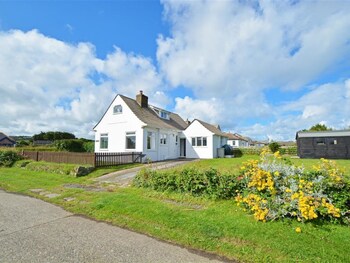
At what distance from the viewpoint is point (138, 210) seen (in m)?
6.00

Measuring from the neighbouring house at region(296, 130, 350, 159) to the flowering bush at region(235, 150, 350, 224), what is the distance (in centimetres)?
2337

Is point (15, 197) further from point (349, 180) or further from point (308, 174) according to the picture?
point (349, 180)

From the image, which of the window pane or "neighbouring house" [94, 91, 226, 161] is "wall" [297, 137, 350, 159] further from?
the window pane

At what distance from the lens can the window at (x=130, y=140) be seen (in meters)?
19.5

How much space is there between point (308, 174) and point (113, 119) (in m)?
18.4

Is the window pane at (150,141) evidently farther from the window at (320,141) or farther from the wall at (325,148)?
the window at (320,141)

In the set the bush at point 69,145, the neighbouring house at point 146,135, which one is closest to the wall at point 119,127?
the neighbouring house at point 146,135

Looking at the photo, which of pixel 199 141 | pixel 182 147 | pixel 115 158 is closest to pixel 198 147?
pixel 199 141

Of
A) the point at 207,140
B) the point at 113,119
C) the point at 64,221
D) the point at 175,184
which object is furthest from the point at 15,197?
the point at 207,140

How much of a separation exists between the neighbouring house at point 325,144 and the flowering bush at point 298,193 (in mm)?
23370

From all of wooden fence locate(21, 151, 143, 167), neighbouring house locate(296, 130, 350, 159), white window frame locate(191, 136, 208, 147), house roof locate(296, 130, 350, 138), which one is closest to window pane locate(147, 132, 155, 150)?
wooden fence locate(21, 151, 143, 167)

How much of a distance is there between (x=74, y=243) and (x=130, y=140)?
51.9 feet

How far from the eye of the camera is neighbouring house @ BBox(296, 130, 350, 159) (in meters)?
24.1

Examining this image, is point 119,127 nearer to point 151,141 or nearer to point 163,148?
point 151,141
